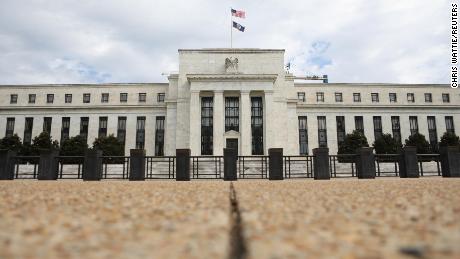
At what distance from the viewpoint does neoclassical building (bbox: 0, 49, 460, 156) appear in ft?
146

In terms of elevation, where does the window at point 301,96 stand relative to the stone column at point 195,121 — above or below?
above

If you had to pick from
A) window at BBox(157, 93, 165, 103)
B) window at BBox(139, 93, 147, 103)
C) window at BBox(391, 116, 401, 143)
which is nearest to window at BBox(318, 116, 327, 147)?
window at BBox(391, 116, 401, 143)

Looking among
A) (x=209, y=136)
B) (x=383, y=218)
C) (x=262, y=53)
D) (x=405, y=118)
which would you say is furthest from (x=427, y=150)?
(x=383, y=218)

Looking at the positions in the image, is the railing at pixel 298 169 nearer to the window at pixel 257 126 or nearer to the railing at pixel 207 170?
the railing at pixel 207 170

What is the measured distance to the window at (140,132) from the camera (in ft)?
168

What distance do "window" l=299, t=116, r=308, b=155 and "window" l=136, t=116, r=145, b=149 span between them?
1002 inches

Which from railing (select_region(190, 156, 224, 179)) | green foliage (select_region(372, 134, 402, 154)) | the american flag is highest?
the american flag

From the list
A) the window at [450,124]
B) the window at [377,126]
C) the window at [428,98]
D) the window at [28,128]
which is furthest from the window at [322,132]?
the window at [28,128]

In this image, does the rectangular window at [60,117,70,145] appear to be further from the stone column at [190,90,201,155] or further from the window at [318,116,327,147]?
the window at [318,116,327,147]

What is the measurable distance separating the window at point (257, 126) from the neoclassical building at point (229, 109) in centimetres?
14

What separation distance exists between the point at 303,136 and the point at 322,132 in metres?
3.22

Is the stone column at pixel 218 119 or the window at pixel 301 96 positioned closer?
the stone column at pixel 218 119

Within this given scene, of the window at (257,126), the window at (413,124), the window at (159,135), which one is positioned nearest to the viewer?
the window at (257,126)

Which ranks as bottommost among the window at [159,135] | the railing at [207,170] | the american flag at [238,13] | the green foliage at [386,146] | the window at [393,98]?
the railing at [207,170]
